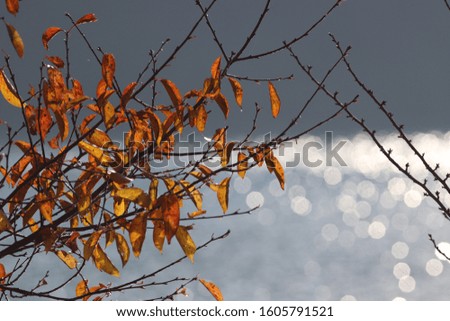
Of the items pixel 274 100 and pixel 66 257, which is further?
pixel 66 257

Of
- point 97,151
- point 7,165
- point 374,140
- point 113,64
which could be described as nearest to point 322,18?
point 374,140

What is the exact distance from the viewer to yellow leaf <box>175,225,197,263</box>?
2.40 meters

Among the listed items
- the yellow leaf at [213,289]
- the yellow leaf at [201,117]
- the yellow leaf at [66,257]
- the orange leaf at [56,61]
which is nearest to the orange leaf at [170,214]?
the yellow leaf at [201,117]

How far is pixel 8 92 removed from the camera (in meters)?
2.54

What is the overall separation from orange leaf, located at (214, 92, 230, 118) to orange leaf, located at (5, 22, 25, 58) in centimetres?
82

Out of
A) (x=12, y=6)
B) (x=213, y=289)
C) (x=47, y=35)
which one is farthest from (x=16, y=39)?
(x=213, y=289)

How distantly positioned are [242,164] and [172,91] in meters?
0.55

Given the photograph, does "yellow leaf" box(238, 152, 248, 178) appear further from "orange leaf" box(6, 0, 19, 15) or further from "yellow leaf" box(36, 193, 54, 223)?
"orange leaf" box(6, 0, 19, 15)

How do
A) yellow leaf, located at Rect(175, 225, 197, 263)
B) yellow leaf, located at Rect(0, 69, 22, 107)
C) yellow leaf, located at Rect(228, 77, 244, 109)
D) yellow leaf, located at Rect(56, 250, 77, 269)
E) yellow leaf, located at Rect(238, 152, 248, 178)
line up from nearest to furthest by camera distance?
yellow leaf, located at Rect(175, 225, 197, 263), yellow leaf, located at Rect(0, 69, 22, 107), yellow leaf, located at Rect(228, 77, 244, 109), yellow leaf, located at Rect(238, 152, 248, 178), yellow leaf, located at Rect(56, 250, 77, 269)

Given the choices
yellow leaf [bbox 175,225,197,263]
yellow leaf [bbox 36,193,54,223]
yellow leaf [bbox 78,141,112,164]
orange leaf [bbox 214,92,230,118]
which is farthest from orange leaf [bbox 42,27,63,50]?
yellow leaf [bbox 175,225,197,263]

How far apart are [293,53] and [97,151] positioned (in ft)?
3.84

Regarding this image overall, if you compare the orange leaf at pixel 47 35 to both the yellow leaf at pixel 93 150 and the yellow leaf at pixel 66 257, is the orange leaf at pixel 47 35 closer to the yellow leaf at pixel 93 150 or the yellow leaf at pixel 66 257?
the yellow leaf at pixel 93 150

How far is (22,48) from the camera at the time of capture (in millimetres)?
2164

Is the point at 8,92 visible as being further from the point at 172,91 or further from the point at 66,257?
the point at 66,257
